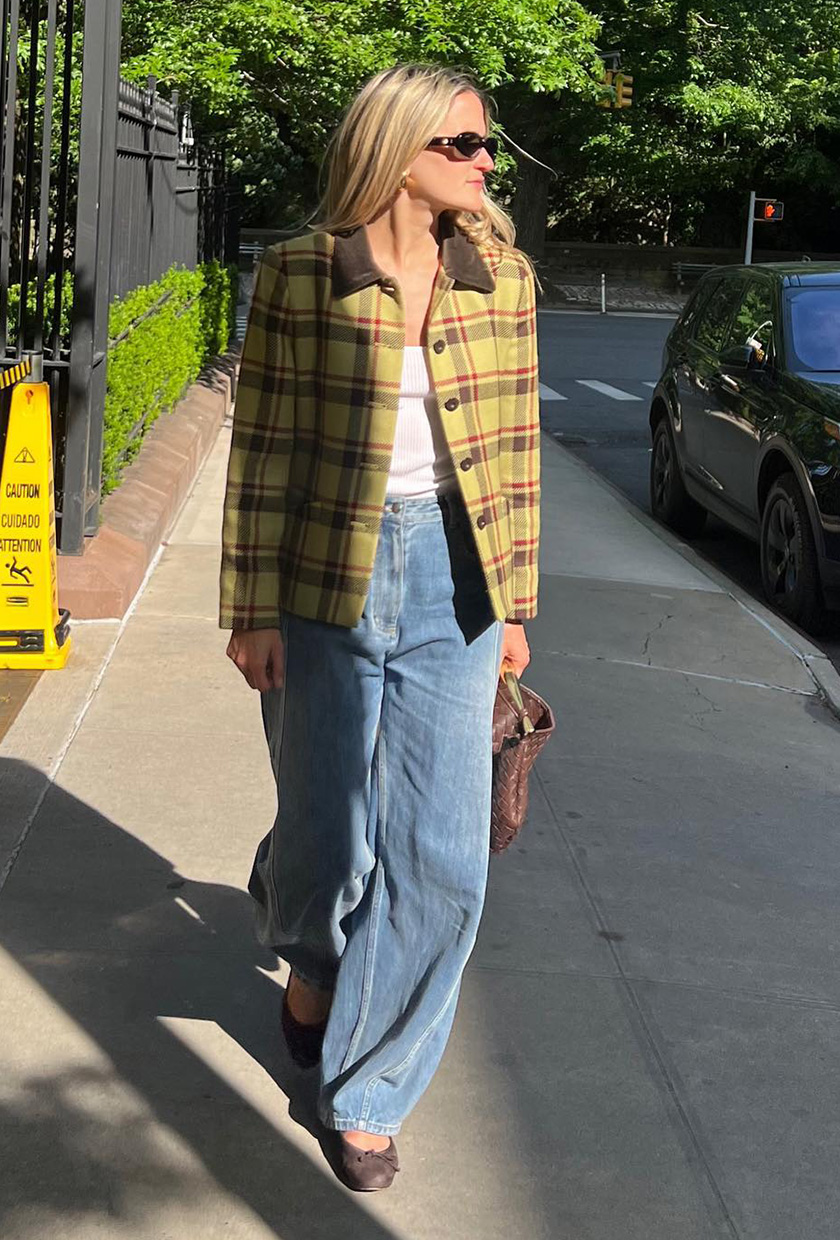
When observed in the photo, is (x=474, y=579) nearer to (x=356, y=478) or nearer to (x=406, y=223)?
(x=356, y=478)

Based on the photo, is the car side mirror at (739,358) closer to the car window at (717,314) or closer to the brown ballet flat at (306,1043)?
the car window at (717,314)

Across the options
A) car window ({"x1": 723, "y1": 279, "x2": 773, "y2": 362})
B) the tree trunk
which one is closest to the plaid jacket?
car window ({"x1": 723, "y1": 279, "x2": 773, "y2": 362})

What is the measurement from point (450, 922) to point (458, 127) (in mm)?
1383

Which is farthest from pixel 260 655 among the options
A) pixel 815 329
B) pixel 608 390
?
pixel 608 390

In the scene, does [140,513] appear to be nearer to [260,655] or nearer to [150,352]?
[150,352]

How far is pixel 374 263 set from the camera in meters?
2.84

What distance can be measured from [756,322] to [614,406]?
853 centimetres

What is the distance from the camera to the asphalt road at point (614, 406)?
403 inches

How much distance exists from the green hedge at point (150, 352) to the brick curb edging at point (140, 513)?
0.37 ft

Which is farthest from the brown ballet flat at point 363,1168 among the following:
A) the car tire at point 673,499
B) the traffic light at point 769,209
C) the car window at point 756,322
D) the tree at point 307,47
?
the traffic light at point 769,209

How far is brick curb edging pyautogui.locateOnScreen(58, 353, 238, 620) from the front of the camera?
6402 mm

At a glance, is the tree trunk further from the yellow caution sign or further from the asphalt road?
the yellow caution sign

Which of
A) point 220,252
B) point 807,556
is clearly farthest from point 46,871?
point 220,252

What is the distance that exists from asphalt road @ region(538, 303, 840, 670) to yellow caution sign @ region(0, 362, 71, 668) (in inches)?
146
